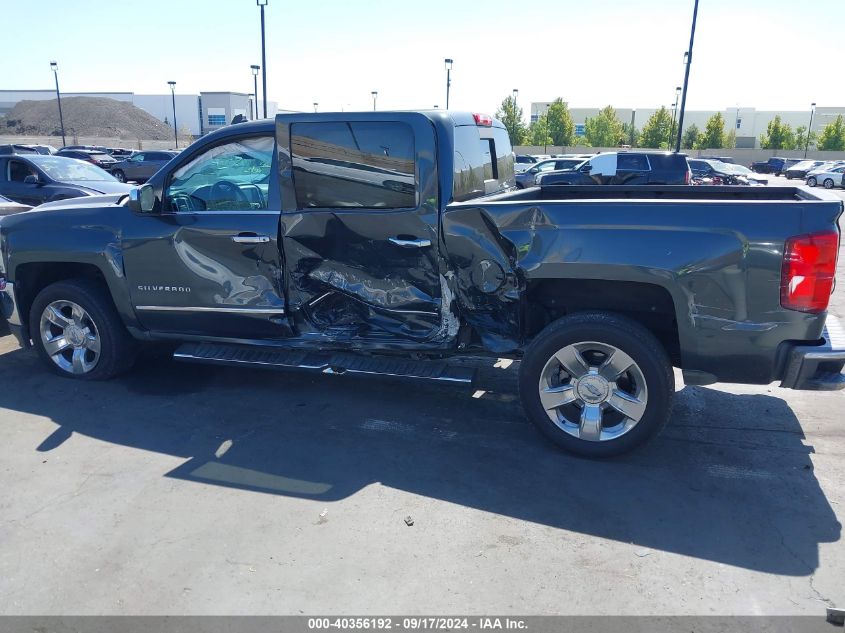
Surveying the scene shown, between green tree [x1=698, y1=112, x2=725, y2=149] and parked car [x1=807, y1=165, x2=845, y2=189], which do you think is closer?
parked car [x1=807, y1=165, x2=845, y2=189]

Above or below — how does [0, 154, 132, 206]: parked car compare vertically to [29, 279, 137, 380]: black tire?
above

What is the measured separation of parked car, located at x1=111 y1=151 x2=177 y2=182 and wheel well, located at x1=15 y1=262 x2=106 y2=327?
2441 centimetres

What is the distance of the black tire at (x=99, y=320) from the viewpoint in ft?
17.6

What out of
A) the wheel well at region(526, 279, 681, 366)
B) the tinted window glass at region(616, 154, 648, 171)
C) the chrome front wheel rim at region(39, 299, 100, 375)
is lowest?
the chrome front wheel rim at region(39, 299, 100, 375)

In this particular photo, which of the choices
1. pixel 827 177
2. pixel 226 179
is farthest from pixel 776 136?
pixel 226 179

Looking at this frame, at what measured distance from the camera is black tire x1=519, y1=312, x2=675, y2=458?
3.94 m

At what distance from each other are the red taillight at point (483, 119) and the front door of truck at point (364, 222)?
33.4 inches

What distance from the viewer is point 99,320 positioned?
17.6 ft

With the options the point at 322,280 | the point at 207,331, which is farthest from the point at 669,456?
the point at 207,331

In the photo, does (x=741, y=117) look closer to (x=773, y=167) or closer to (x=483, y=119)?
(x=773, y=167)

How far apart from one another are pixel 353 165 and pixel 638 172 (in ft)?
49.6

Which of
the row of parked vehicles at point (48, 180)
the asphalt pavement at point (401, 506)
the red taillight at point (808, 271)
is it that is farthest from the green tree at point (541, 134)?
the red taillight at point (808, 271)

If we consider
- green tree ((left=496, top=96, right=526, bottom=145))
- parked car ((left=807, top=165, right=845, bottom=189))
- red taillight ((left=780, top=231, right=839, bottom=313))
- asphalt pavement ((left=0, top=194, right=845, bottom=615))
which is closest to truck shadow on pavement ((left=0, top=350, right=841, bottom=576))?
asphalt pavement ((left=0, top=194, right=845, bottom=615))

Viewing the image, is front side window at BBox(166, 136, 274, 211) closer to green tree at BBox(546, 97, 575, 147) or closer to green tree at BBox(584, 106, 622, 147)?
green tree at BBox(546, 97, 575, 147)
